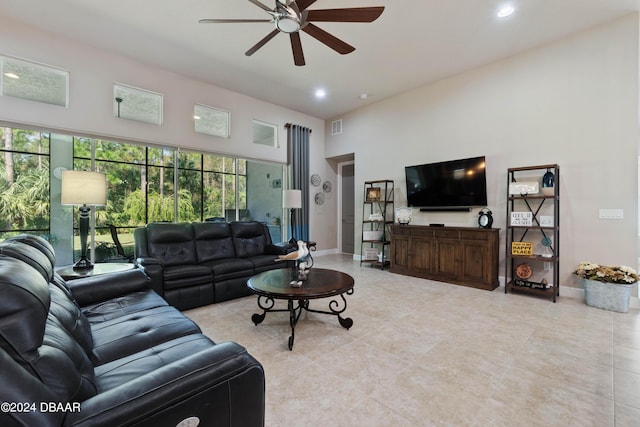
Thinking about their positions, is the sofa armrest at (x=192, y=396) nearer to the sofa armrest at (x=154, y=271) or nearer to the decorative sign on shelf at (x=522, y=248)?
the sofa armrest at (x=154, y=271)

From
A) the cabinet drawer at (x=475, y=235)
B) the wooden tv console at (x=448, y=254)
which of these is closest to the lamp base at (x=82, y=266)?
the wooden tv console at (x=448, y=254)

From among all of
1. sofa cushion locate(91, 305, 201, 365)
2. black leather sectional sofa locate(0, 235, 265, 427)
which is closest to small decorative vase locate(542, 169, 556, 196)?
black leather sectional sofa locate(0, 235, 265, 427)

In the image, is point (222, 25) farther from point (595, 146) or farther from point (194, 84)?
point (595, 146)

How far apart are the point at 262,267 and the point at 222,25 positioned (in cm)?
321

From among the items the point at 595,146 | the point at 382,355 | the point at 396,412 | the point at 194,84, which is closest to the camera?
the point at 396,412

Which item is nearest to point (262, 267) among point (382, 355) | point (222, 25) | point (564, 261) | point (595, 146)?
point (382, 355)

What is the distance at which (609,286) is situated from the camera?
3248mm

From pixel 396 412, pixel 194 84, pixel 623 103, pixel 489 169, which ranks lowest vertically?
pixel 396 412

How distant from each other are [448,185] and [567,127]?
5.55 feet

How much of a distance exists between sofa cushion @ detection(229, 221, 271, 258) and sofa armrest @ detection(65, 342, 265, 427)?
3280 millimetres

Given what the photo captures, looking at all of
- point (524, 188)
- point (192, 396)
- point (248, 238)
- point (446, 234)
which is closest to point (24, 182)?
point (248, 238)

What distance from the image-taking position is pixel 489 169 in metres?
4.48

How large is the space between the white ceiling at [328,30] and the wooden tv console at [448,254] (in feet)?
8.72

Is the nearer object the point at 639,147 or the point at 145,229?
the point at 639,147
